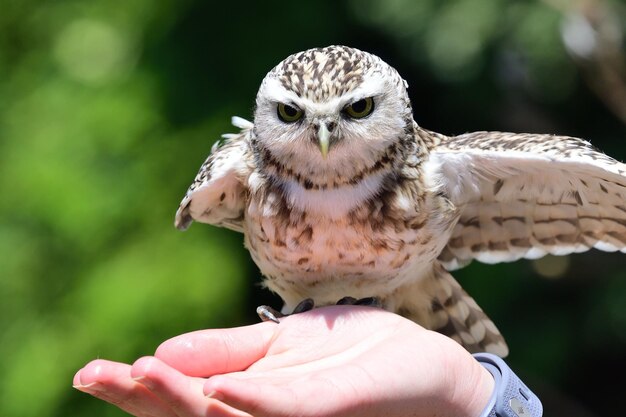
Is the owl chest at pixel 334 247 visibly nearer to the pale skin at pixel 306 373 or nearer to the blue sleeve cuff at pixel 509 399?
the pale skin at pixel 306 373

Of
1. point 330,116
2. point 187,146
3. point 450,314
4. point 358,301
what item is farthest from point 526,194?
point 187,146

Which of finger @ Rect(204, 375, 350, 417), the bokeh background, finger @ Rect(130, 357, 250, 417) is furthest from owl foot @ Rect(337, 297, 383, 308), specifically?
the bokeh background

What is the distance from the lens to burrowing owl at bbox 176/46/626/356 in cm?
336

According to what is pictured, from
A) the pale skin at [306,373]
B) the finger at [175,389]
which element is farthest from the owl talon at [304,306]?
the finger at [175,389]

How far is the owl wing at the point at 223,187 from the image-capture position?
365cm

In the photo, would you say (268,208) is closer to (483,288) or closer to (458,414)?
(458,414)

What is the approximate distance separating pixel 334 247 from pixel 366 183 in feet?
0.91

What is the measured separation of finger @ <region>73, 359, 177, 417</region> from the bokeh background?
267 centimetres

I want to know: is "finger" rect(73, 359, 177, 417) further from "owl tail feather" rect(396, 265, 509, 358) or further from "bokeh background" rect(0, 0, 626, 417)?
"bokeh background" rect(0, 0, 626, 417)

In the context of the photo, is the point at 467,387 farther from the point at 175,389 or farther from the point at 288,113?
the point at 288,113

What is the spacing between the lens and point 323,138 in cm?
324

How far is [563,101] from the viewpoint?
221 inches

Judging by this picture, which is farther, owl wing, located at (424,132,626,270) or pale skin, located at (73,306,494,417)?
owl wing, located at (424,132,626,270)

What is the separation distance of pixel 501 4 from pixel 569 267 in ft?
5.59
